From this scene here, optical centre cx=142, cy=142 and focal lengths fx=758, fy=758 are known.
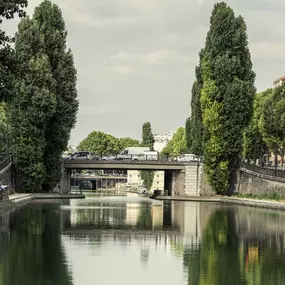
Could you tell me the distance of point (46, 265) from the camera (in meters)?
24.7

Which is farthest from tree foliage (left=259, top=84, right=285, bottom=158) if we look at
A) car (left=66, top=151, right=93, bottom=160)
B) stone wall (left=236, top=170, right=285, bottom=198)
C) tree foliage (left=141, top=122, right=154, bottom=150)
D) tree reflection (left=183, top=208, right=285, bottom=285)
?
tree foliage (left=141, top=122, right=154, bottom=150)

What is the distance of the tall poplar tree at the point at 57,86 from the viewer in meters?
78.3

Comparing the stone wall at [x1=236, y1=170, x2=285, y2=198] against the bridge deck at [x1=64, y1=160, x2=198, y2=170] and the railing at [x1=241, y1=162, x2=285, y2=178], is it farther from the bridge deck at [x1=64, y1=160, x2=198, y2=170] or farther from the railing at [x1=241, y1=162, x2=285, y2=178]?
the bridge deck at [x1=64, y1=160, x2=198, y2=170]

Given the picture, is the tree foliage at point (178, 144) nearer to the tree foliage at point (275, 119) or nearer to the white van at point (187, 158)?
the white van at point (187, 158)

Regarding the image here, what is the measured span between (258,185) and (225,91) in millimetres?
10193

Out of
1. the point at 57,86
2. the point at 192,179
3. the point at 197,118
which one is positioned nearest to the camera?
the point at 57,86

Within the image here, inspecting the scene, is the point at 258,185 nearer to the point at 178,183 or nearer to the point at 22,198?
the point at 178,183

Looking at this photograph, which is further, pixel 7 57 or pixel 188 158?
pixel 188 158

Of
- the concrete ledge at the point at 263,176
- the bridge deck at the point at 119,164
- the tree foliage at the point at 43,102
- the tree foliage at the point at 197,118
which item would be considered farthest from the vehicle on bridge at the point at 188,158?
the tree foliage at the point at 43,102

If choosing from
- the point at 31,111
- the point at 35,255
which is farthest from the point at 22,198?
the point at 35,255

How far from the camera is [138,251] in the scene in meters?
29.4

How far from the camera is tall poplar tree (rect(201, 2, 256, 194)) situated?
77.1 meters

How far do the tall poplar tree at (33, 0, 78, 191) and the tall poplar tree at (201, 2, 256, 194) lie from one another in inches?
557

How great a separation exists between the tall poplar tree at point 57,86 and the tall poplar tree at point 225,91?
14.2m
